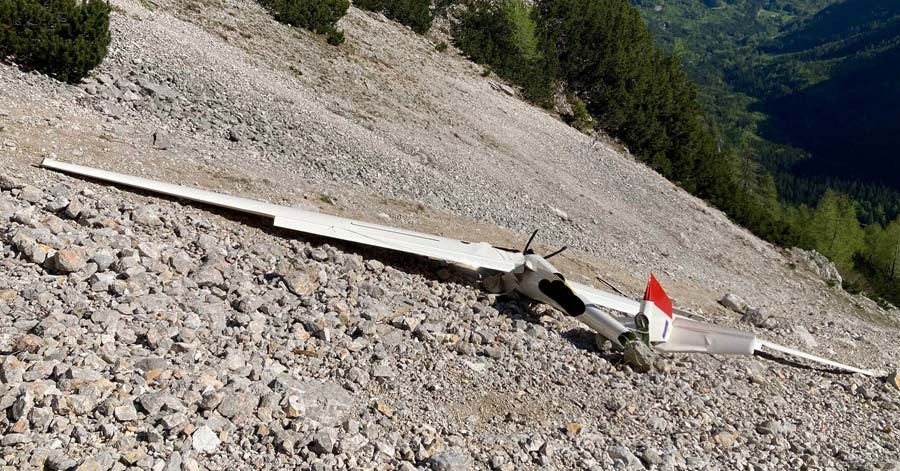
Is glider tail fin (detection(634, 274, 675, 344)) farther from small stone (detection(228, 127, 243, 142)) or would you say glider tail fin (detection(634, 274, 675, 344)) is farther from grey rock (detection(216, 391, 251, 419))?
small stone (detection(228, 127, 243, 142))

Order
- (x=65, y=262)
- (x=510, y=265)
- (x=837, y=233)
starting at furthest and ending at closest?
1. (x=837, y=233)
2. (x=510, y=265)
3. (x=65, y=262)

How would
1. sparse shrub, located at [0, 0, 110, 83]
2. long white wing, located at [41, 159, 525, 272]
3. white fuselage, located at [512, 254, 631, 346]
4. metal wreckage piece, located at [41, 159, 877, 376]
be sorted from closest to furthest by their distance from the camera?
1. long white wing, located at [41, 159, 525, 272]
2. metal wreckage piece, located at [41, 159, 877, 376]
3. white fuselage, located at [512, 254, 631, 346]
4. sparse shrub, located at [0, 0, 110, 83]

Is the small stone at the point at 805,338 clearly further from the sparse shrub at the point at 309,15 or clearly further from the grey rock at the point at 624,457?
the sparse shrub at the point at 309,15

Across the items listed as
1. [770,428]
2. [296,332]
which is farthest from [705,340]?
[296,332]

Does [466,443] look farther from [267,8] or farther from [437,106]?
[267,8]

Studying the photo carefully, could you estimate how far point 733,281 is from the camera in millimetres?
22484

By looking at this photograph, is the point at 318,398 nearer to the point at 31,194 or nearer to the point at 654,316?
the point at 31,194

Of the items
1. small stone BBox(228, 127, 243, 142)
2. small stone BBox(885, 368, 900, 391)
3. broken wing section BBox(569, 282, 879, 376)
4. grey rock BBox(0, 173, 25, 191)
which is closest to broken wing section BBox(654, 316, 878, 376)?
broken wing section BBox(569, 282, 879, 376)

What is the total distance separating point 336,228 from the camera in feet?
33.1

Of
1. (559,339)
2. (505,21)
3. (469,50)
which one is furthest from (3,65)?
(505,21)

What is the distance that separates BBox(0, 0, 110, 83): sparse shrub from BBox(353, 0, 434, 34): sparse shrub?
78.5 feet

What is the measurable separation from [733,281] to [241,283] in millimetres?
19001

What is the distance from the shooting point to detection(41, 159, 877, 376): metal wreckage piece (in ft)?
32.1

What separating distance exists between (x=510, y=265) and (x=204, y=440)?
6307 mm
